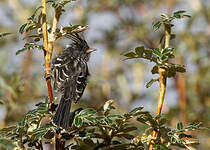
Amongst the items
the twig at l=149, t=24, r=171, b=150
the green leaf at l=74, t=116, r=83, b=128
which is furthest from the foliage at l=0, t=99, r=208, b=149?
the twig at l=149, t=24, r=171, b=150

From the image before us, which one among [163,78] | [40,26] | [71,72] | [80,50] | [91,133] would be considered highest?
[80,50]

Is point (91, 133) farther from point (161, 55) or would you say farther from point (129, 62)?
point (129, 62)

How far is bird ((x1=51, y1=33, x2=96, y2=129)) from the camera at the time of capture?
3.21m

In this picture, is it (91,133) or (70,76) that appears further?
(70,76)

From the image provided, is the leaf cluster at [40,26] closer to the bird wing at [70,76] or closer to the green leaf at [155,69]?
the green leaf at [155,69]

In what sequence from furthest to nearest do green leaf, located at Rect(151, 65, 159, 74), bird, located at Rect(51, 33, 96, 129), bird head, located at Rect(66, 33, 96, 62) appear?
bird head, located at Rect(66, 33, 96, 62) → bird, located at Rect(51, 33, 96, 129) → green leaf, located at Rect(151, 65, 159, 74)

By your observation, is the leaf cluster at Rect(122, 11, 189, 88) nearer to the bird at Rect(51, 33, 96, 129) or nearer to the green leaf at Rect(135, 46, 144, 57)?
the green leaf at Rect(135, 46, 144, 57)

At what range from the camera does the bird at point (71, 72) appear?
10.5ft

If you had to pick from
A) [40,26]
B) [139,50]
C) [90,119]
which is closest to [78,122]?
[90,119]

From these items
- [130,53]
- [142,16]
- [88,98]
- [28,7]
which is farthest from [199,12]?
[130,53]

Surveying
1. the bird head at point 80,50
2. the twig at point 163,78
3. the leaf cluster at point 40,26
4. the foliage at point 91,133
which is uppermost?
the bird head at point 80,50

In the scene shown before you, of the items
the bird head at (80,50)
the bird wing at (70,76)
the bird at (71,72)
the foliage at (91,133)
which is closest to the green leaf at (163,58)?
the foliage at (91,133)

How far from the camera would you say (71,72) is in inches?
137

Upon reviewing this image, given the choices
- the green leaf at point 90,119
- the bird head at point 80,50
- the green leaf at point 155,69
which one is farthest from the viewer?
the bird head at point 80,50
